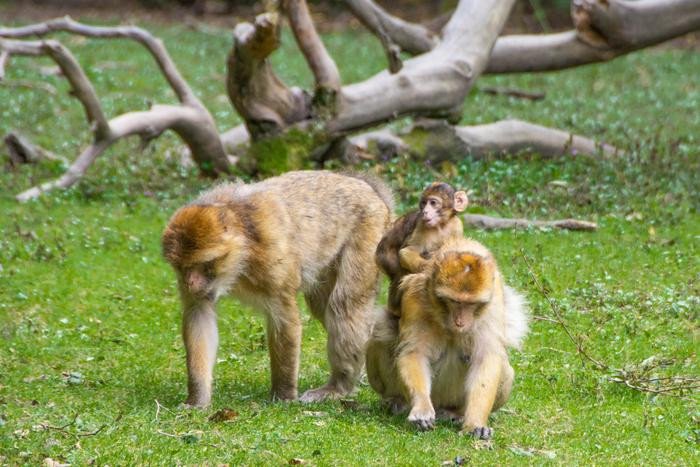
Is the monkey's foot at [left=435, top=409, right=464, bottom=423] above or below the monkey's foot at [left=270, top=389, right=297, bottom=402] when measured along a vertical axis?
above

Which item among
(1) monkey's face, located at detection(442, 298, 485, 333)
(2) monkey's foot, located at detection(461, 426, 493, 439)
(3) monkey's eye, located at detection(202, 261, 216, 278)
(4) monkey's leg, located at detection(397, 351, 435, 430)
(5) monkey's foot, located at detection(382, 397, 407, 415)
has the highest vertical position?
(3) monkey's eye, located at detection(202, 261, 216, 278)

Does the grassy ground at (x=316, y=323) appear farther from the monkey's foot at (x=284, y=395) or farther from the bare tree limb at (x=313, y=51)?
the bare tree limb at (x=313, y=51)

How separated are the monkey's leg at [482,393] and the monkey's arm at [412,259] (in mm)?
777

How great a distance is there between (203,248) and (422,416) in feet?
5.71

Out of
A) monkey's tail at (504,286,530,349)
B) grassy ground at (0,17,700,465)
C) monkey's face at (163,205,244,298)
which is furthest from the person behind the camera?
monkey's tail at (504,286,530,349)

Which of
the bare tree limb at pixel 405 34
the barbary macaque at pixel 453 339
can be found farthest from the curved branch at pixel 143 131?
the barbary macaque at pixel 453 339

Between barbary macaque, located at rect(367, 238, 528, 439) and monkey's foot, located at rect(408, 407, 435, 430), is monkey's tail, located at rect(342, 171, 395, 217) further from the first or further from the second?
monkey's foot, located at rect(408, 407, 435, 430)

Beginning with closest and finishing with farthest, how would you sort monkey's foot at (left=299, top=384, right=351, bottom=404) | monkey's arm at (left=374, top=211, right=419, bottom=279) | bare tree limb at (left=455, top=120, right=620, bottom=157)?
monkey's arm at (left=374, top=211, right=419, bottom=279) → monkey's foot at (left=299, top=384, right=351, bottom=404) → bare tree limb at (left=455, top=120, right=620, bottom=157)

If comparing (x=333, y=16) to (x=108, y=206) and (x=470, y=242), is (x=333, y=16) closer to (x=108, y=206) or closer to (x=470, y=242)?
(x=108, y=206)

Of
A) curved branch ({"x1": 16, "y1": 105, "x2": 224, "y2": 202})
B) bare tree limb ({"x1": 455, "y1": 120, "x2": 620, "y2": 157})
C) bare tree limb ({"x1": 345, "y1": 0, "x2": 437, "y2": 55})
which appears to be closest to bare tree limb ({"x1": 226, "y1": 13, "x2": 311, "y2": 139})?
curved branch ({"x1": 16, "y1": 105, "x2": 224, "y2": 202})

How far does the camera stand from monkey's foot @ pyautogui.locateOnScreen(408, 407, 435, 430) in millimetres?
7184

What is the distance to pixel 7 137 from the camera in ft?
50.1

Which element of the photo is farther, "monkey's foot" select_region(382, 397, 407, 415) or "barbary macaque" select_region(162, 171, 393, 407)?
"monkey's foot" select_region(382, 397, 407, 415)

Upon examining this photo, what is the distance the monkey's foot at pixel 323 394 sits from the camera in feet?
27.3
